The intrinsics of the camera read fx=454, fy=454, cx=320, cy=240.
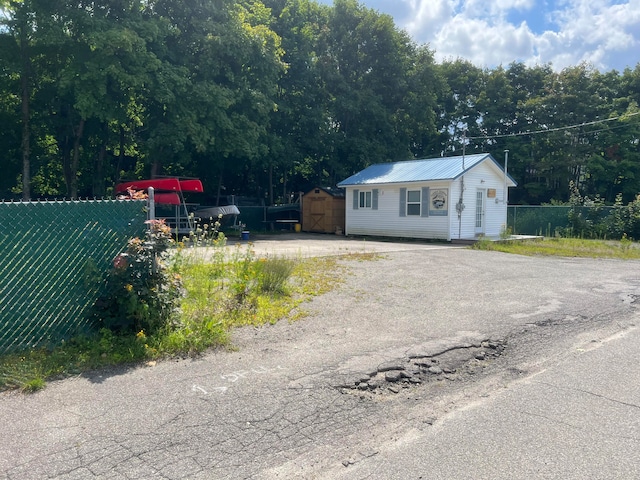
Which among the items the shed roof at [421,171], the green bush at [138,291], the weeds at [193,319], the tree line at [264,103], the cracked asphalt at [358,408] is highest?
the tree line at [264,103]

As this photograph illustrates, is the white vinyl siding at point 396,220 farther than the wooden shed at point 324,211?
No

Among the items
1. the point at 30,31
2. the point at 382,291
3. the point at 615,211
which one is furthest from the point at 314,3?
the point at 382,291

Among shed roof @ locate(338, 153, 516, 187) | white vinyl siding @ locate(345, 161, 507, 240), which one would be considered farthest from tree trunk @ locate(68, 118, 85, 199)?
white vinyl siding @ locate(345, 161, 507, 240)

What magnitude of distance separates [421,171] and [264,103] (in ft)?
29.9

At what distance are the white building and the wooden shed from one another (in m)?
1.31

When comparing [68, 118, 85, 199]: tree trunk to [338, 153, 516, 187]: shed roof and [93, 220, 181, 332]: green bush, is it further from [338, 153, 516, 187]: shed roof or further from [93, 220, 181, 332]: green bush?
[93, 220, 181, 332]: green bush

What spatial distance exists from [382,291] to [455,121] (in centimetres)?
3852

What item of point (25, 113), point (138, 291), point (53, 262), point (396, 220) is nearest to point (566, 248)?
point (396, 220)

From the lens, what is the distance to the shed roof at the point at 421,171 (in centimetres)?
2025

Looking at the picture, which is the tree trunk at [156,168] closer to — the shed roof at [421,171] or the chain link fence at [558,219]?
the shed roof at [421,171]

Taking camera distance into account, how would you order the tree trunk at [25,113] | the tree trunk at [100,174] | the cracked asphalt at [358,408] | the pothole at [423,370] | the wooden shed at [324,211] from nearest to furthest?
the cracked asphalt at [358,408], the pothole at [423,370], the tree trunk at [25,113], the tree trunk at [100,174], the wooden shed at [324,211]

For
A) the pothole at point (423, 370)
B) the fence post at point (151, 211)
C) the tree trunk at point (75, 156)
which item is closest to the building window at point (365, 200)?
the tree trunk at point (75, 156)

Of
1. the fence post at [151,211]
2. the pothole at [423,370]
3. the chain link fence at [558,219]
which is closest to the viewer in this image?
the pothole at [423,370]

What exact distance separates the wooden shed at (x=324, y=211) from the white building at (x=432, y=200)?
1.31 meters
